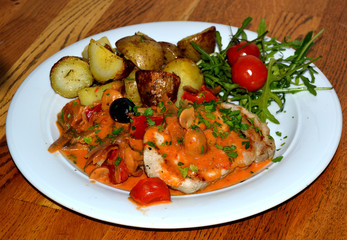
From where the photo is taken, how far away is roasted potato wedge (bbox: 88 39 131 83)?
2.89 meters

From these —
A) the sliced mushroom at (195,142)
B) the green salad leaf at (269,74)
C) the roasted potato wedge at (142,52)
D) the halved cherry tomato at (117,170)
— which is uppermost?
the roasted potato wedge at (142,52)

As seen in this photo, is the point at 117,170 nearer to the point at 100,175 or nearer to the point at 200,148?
the point at 100,175

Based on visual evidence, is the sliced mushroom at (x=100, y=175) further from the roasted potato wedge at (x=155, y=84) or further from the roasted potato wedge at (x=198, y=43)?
the roasted potato wedge at (x=198, y=43)

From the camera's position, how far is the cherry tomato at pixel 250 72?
2.98 m

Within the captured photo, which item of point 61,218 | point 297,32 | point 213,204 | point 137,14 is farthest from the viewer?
point 137,14

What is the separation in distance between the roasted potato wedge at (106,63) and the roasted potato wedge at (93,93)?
52 millimetres

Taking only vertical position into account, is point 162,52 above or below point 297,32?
above

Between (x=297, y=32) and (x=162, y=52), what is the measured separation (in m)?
1.51

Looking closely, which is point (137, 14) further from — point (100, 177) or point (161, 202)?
point (161, 202)

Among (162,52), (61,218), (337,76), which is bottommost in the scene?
(337,76)

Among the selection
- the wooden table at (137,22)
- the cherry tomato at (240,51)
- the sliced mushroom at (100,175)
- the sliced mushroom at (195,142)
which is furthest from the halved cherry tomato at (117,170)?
the cherry tomato at (240,51)

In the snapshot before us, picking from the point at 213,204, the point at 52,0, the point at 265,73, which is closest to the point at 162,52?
the point at 265,73

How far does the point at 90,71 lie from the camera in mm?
3045

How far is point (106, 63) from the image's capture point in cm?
290
